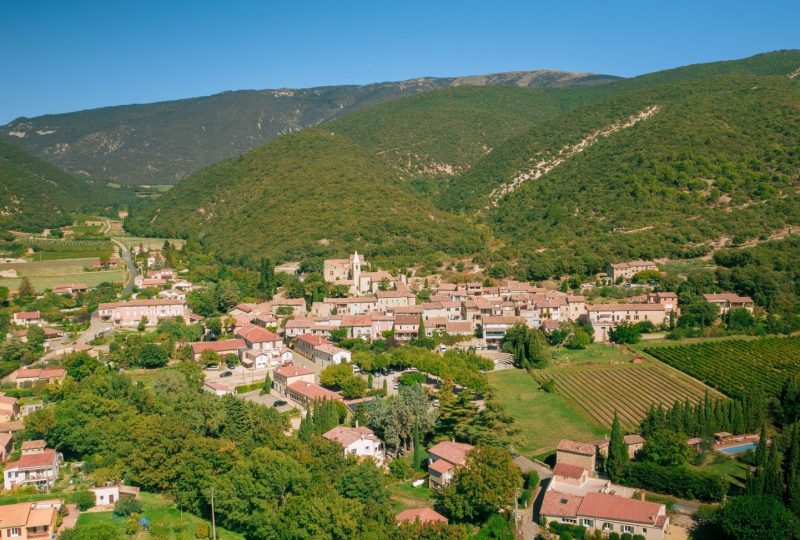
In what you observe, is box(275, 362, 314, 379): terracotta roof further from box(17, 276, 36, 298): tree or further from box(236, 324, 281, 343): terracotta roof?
box(17, 276, 36, 298): tree

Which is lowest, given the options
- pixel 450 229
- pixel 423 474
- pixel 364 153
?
pixel 423 474

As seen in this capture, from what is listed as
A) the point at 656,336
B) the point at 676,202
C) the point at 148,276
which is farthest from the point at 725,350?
the point at 148,276

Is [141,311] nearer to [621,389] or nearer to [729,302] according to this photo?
[621,389]

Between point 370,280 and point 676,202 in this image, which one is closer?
point 370,280

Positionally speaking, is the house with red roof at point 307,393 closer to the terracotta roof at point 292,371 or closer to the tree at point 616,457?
the terracotta roof at point 292,371

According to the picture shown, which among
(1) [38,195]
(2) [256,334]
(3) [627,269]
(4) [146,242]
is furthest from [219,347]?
(1) [38,195]

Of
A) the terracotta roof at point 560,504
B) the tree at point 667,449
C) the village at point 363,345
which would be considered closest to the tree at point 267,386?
the village at point 363,345

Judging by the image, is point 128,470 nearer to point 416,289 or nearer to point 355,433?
point 355,433
